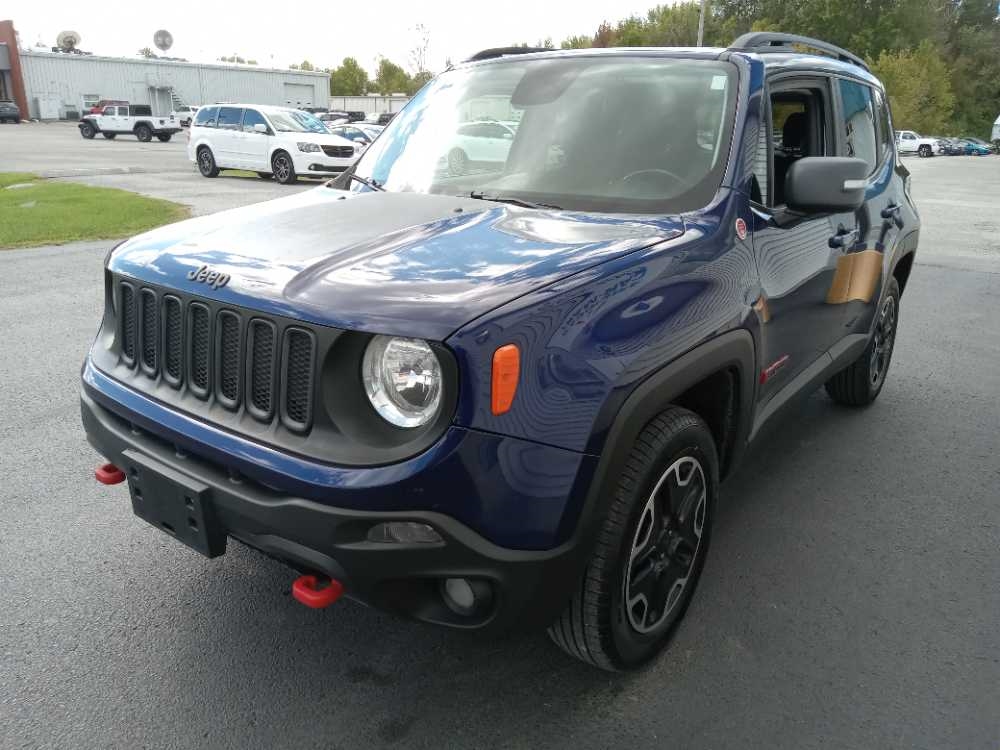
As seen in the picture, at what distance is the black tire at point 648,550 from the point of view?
2.16 metres

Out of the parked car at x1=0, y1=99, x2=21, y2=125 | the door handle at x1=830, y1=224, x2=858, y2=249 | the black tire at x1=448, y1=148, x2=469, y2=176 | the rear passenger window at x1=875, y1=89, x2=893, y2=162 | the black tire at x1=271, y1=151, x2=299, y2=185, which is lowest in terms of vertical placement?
the parked car at x1=0, y1=99, x2=21, y2=125

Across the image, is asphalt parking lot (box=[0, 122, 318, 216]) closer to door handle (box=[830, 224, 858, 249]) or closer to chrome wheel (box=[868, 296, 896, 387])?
chrome wheel (box=[868, 296, 896, 387])

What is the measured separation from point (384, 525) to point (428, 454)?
22 centimetres

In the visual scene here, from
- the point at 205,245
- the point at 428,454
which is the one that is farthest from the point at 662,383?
the point at 205,245

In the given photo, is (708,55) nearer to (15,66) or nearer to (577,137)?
(577,137)

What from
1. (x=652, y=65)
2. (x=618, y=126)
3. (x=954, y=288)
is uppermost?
(x=652, y=65)

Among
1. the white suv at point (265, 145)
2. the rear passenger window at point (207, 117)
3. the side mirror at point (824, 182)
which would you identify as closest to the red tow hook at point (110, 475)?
the side mirror at point (824, 182)

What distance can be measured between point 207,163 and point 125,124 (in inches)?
955

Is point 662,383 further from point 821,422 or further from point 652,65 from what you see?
point 821,422

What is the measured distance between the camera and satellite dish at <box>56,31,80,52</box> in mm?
62284

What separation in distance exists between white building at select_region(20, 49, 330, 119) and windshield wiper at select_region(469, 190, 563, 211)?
65670mm

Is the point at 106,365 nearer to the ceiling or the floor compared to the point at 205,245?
nearer to the floor

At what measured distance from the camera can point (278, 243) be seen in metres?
2.41

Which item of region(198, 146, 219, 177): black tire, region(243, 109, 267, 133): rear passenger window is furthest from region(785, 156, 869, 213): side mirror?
region(198, 146, 219, 177): black tire
